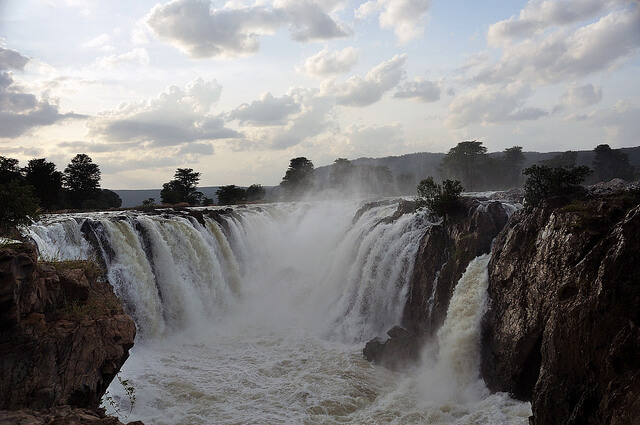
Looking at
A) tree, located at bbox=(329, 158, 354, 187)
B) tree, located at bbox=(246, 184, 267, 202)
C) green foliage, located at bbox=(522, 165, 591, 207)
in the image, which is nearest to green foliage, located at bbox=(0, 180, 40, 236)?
green foliage, located at bbox=(522, 165, 591, 207)

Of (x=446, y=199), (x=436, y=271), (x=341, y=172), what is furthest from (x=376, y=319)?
(x=341, y=172)

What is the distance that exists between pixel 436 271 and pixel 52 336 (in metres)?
15.0

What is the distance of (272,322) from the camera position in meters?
25.0

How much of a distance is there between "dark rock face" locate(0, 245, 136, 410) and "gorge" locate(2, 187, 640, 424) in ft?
14.7

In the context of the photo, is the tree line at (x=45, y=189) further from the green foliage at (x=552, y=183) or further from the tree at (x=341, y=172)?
the tree at (x=341, y=172)

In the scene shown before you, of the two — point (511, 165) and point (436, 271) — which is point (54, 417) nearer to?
point (436, 271)

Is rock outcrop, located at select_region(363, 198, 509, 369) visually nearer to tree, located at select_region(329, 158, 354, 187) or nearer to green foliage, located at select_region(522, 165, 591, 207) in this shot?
green foliage, located at select_region(522, 165, 591, 207)

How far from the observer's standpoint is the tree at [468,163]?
6969 cm

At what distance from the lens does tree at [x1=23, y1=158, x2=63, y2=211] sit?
128 feet

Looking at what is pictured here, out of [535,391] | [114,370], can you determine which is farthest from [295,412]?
[535,391]

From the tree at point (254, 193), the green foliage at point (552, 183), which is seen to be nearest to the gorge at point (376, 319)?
the green foliage at point (552, 183)

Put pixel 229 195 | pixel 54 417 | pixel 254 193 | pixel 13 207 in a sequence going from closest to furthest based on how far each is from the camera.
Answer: pixel 54 417
pixel 13 207
pixel 229 195
pixel 254 193

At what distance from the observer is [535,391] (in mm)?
10727

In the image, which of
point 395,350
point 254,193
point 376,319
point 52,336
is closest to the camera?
point 52,336
